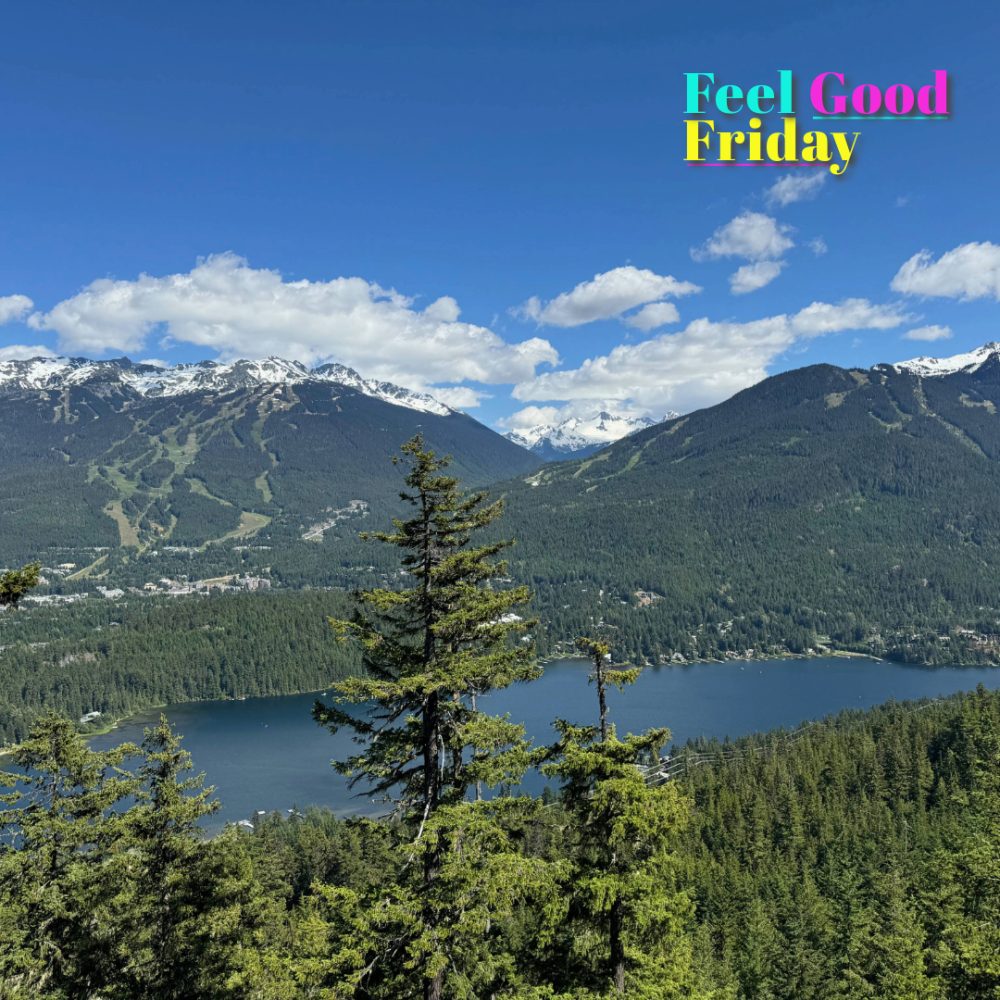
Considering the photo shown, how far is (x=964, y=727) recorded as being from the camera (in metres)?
91.0

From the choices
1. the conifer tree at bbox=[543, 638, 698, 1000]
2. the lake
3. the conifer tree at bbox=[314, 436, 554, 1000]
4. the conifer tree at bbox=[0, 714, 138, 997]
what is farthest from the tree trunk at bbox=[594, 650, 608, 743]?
the lake

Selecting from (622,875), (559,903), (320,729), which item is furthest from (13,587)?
(320,729)

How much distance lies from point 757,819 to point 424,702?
3050 inches

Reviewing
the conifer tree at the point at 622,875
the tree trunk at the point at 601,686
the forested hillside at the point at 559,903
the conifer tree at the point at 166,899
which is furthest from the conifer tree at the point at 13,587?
the conifer tree at the point at 166,899

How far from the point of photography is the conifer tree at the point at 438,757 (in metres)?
15.1

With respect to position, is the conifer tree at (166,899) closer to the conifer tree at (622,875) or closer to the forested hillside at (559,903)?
the forested hillside at (559,903)

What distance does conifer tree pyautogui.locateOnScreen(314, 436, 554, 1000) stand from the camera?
15117 mm

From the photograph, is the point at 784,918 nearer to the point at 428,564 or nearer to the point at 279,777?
the point at 428,564

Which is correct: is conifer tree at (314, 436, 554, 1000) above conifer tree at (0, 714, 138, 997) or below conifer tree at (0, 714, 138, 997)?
above

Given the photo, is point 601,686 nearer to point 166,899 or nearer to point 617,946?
point 617,946

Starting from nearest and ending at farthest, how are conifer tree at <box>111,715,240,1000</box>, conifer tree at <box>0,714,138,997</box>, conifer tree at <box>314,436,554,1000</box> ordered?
conifer tree at <box>314,436,554,1000</box>, conifer tree at <box>0,714,138,997</box>, conifer tree at <box>111,715,240,1000</box>

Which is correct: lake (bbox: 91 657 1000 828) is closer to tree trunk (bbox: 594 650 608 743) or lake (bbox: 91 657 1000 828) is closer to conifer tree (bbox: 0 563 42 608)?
tree trunk (bbox: 594 650 608 743)

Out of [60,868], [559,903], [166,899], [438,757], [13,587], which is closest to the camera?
[13,587]

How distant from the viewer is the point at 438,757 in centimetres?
1680
